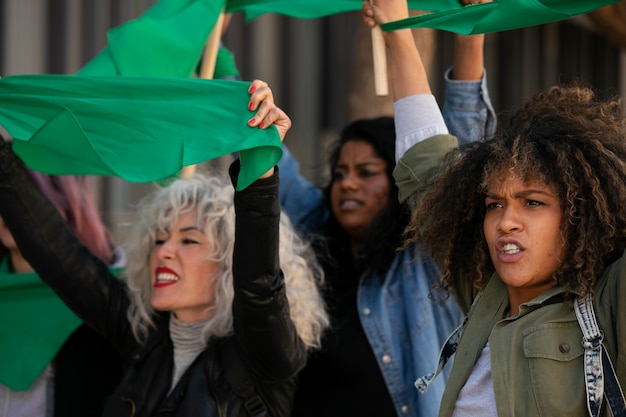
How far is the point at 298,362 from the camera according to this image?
2721 millimetres

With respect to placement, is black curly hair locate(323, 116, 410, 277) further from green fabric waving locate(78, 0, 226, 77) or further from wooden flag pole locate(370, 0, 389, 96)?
green fabric waving locate(78, 0, 226, 77)

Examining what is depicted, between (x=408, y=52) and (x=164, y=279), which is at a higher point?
(x=408, y=52)

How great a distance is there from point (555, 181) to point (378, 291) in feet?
3.46

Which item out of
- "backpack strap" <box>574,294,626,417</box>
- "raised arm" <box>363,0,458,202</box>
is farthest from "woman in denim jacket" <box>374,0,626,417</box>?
"raised arm" <box>363,0,458,202</box>

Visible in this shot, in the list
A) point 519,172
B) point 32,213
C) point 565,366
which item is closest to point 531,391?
point 565,366

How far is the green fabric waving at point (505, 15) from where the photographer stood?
2.30 metres

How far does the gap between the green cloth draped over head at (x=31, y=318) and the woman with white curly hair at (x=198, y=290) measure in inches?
9.5

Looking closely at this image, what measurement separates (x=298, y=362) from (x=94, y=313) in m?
0.67

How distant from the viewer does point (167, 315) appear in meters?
3.03

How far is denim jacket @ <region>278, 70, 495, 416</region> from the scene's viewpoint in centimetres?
286

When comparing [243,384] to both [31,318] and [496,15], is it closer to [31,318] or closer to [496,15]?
[31,318]

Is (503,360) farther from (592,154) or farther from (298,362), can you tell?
(298,362)

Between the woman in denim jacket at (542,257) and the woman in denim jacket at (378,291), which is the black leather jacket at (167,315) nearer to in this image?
the woman in denim jacket at (378,291)

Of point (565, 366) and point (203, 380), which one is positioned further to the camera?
point (203, 380)
